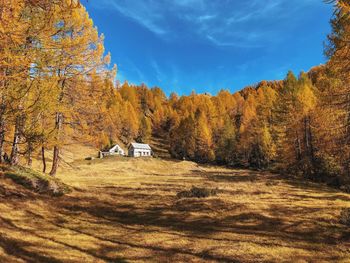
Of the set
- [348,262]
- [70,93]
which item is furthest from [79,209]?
[348,262]

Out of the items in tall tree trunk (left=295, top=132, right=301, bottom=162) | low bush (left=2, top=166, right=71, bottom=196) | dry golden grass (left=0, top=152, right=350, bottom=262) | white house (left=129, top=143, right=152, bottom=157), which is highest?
white house (left=129, top=143, right=152, bottom=157)

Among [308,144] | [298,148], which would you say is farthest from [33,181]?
[298,148]

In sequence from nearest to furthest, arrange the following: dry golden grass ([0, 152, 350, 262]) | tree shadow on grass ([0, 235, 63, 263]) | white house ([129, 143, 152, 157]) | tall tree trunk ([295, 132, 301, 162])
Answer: tree shadow on grass ([0, 235, 63, 263]), dry golden grass ([0, 152, 350, 262]), tall tree trunk ([295, 132, 301, 162]), white house ([129, 143, 152, 157])

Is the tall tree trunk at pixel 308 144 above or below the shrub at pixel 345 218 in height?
above

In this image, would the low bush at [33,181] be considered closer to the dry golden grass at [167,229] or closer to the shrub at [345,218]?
the dry golden grass at [167,229]

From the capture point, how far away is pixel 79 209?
43.4 feet

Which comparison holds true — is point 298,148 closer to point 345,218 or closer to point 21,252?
point 345,218

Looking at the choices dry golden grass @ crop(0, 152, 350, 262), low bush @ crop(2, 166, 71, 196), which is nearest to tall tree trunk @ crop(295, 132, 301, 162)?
dry golden grass @ crop(0, 152, 350, 262)

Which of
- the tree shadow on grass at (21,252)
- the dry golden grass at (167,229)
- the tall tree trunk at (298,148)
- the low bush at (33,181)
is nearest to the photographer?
the tree shadow on grass at (21,252)

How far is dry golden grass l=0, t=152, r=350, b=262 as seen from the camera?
8070mm

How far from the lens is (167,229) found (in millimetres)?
10922

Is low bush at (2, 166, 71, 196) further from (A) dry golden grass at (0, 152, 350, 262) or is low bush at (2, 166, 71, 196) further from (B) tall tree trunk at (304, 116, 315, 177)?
(B) tall tree trunk at (304, 116, 315, 177)

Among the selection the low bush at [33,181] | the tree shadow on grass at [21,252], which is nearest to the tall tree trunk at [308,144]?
the low bush at [33,181]

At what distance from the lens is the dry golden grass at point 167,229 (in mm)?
8070
